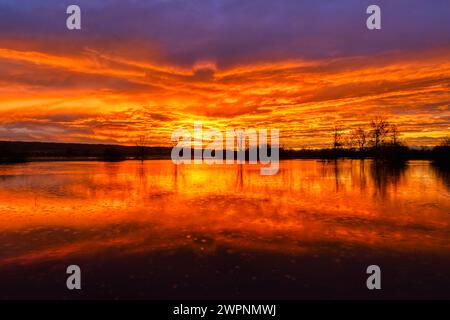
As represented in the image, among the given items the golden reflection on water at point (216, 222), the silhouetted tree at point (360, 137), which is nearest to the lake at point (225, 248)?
the golden reflection on water at point (216, 222)

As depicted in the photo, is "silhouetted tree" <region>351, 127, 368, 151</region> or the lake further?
"silhouetted tree" <region>351, 127, 368, 151</region>

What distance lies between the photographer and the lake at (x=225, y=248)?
7090 mm

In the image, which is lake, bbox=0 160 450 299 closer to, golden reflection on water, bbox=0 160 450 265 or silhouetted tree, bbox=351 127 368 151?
golden reflection on water, bbox=0 160 450 265

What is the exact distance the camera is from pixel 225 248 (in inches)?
383

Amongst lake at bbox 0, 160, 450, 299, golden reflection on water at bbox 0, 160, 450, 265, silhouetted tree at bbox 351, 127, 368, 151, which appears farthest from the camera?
silhouetted tree at bbox 351, 127, 368, 151

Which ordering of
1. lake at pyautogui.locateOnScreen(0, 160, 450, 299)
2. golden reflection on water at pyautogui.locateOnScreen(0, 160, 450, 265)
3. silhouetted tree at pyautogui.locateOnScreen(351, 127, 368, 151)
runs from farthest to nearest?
silhouetted tree at pyautogui.locateOnScreen(351, 127, 368, 151) < golden reflection on water at pyautogui.locateOnScreen(0, 160, 450, 265) < lake at pyautogui.locateOnScreen(0, 160, 450, 299)

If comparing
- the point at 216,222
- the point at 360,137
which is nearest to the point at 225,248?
the point at 216,222

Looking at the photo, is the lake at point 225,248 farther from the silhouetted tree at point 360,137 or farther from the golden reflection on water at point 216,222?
the silhouetted tree at point 360,137

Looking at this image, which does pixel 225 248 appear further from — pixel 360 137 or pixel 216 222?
pixel 360 137

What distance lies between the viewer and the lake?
709cm

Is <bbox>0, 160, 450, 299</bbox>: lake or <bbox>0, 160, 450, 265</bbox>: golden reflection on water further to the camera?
<bbox>0, 160, 450, 265</bbox>: golden reflection on water

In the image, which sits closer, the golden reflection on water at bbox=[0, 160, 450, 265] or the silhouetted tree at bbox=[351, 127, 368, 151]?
the golden reflection on water at bbox=[0, 160, 450, 265]

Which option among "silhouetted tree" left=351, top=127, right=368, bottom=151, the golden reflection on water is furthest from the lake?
"silhouetted tree" left=351, top=127, right=368, bottom=151

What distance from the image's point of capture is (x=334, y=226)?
481 inches
